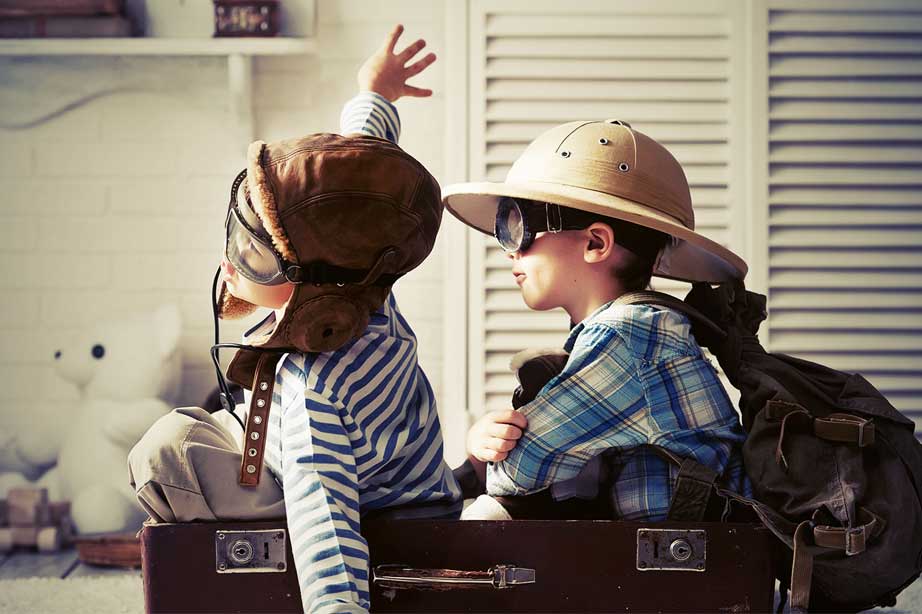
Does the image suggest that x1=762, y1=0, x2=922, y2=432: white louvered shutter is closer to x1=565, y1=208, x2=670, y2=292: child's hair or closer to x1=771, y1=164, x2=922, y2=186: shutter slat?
x1=771, y1=164, x2=922, y2=186: shutter slat

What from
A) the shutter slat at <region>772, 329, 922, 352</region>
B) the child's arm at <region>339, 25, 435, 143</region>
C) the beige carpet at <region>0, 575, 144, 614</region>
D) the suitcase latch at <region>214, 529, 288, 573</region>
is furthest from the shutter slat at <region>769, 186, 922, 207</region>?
the beige carpet at <region>0, 575, 144, 614</region>

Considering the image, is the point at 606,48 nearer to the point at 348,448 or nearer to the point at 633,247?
the point at 633,247

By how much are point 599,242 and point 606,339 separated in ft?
0.64

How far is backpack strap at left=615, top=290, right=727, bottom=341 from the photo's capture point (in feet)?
4.15

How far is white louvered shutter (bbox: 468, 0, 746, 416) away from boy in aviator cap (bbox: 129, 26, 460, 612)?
44.4 inches

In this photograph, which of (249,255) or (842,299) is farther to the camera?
(842,299)

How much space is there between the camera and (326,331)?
1142 mm

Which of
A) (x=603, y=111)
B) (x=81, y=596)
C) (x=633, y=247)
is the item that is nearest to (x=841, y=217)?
(x=603, y=111)

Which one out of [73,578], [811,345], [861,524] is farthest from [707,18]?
[73,578]

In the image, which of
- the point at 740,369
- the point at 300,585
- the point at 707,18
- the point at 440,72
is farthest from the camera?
the point at 440,72

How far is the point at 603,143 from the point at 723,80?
46.4 inches

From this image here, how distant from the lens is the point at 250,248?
118 cm

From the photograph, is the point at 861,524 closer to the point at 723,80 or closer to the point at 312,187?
the point at 312,187

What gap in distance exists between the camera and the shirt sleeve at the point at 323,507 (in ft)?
3.44
